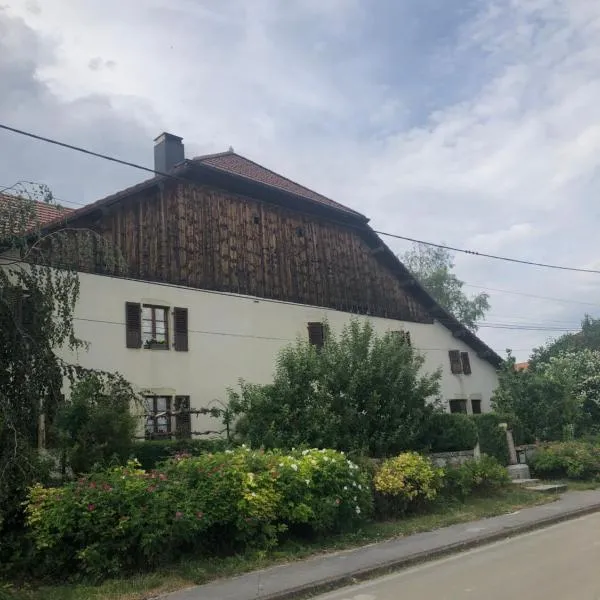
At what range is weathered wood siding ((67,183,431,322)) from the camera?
60.4 feet

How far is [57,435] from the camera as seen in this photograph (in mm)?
9000

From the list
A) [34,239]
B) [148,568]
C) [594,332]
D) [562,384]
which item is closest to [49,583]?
[148,568]

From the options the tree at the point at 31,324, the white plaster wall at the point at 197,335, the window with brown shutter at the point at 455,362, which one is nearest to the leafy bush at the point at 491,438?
the white plaster wall at the point at 197,335

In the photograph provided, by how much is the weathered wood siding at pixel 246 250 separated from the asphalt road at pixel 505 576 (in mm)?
12731

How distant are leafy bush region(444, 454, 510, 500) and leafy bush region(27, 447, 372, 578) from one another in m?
3.36

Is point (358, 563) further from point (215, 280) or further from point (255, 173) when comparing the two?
point (255, 173)

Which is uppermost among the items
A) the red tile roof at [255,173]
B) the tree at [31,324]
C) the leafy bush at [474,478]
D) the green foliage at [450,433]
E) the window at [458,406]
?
the red tile roof at [255,173]

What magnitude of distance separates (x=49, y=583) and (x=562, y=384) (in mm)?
18871

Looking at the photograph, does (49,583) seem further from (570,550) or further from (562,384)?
(562,384)

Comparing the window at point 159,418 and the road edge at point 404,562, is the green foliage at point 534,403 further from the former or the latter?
the window at point 159,418

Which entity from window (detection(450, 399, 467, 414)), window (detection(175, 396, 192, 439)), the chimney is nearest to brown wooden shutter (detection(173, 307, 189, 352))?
window (detection(175, 396, 192, 439))

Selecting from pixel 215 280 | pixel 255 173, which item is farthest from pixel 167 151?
pixel 215 280

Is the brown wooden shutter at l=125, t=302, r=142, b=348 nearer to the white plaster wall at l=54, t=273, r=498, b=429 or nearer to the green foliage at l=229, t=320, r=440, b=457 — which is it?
the white plaster wall at l=54, t=273, r=498, b=429

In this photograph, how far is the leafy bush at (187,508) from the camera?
725 cm
